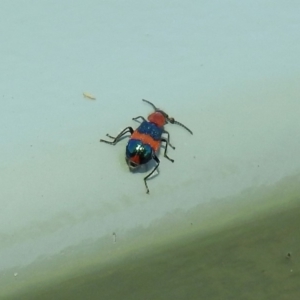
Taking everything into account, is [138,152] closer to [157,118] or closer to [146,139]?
[146,139]

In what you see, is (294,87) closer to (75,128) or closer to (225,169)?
(225,169)

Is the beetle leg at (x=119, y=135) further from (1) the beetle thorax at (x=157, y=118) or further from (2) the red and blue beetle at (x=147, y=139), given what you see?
(1) the beetle thorax at (x=157, y=118)

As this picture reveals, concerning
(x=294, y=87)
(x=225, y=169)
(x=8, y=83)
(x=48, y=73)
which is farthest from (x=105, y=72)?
(x=294, y=87)

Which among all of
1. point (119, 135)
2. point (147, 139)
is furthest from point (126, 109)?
point (147, 139)

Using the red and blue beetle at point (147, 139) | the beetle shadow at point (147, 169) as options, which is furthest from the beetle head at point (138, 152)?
the beetle shadow at point (147, 169)

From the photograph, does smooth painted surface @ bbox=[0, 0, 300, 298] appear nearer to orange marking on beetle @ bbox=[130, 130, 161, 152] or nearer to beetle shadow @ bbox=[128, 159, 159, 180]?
beetle shadow @ bbox=[128, 159, 159, 180]

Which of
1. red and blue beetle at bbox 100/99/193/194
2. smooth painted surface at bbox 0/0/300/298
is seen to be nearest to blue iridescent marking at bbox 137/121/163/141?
red and blue beetle at bbox 100/99/193/194

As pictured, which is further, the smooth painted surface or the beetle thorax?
the beetle thorax

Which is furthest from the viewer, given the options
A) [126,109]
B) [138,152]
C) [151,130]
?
[126,109]
